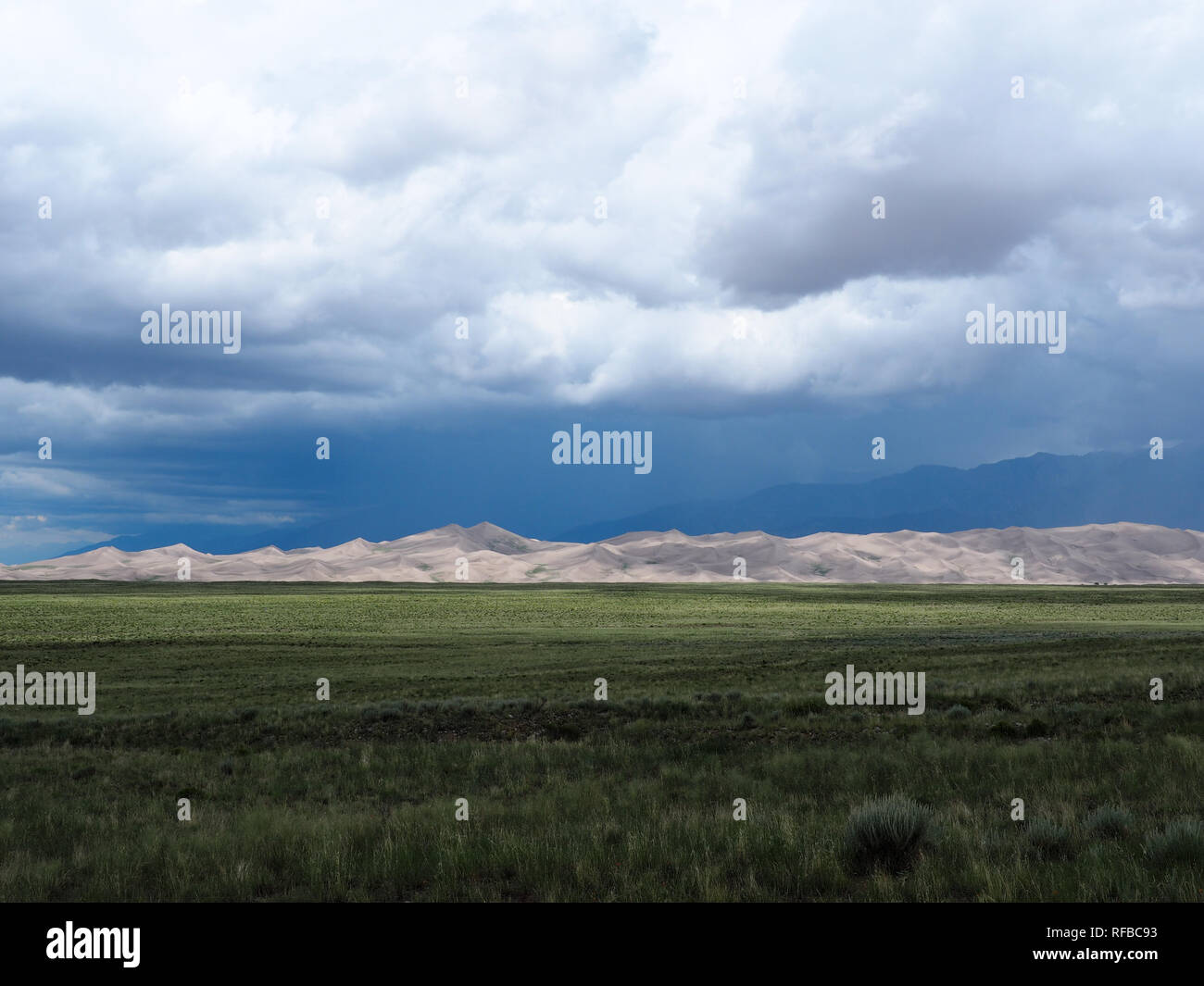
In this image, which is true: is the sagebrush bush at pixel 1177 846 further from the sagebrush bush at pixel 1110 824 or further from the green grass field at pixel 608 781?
the sagebrush bush at pixel 1110 824

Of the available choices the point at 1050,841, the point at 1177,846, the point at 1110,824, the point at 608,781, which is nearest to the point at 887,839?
the point at 1050,841

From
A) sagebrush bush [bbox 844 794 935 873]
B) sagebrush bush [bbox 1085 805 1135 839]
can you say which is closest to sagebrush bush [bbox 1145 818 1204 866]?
sagebrush bush [bbox 1085 805 1135 839]

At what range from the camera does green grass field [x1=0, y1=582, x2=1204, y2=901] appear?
7824mm

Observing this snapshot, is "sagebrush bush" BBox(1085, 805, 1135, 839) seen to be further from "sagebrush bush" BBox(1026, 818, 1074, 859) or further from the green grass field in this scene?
"sagebrush bush" BBox(1026, 818, 1074, 859)

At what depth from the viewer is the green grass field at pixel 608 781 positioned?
7824 millimetres

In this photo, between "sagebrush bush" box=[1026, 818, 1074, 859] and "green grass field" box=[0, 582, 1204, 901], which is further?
Answer: "sagebrush bush" box=[1026, 818, 1074, 859]

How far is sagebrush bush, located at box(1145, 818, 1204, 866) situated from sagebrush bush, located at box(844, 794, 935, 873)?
1967mm

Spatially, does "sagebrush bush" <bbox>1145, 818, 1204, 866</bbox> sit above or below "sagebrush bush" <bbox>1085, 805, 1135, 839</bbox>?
above

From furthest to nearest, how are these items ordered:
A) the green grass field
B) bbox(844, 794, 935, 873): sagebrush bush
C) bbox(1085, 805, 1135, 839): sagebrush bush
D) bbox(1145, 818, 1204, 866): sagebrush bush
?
bbox(1085, 805, 1135, 839): sagebrush bush
bbox(844, 794, 935, 873): sagebrush bush
the green grass field
bbox(1145, 818, 1204, 866): sagebrush bush

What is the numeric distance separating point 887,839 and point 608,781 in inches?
245

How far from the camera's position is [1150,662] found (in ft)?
95.9

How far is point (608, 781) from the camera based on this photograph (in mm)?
13539
